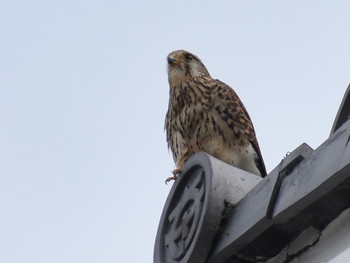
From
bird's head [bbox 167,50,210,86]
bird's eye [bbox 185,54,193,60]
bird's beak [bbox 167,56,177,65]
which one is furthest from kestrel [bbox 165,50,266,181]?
bird's eye [bbox 185,54,193,60]

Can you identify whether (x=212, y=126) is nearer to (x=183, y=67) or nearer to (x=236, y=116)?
(x=236, y=116)

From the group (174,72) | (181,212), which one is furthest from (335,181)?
(174,72)

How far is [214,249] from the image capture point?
3225 millimetres

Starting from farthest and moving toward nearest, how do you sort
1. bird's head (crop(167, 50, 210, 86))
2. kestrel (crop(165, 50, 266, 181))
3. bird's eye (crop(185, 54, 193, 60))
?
bird's eye (crop(185, 54, 193, 60)) → bird's head (crop(167, 50, 210, 86)) → kestrel (crop(165, 50, 266, 181))

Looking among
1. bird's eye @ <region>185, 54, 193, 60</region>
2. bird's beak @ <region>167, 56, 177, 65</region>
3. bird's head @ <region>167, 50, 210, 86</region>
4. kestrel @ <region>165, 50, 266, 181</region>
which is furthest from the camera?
bird's eye @ <region>185, 54, 193, 60</region>

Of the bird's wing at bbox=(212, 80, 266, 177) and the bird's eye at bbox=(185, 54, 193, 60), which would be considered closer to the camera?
the bird's wing at bbox=(212, 80, 266, 177)

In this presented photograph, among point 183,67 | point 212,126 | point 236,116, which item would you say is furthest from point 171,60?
point 212,126

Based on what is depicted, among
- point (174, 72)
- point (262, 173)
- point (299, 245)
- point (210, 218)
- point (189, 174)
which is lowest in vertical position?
point (299, 245)

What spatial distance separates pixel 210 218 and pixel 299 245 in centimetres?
35

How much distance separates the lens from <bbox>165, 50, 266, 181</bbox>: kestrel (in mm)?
5664

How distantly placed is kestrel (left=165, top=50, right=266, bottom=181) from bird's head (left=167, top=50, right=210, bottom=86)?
360 millimetres

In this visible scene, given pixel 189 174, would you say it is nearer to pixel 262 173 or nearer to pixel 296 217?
pixel 296 217

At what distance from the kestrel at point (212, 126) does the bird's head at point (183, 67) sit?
360 millimetres

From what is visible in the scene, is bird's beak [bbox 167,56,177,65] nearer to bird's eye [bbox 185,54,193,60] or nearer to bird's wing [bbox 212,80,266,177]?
bird's eye [bbox 185,54,193,60]
